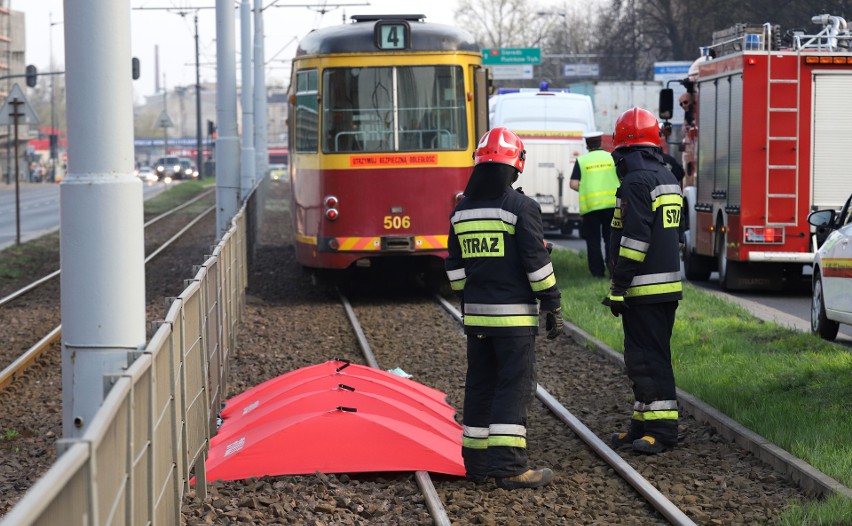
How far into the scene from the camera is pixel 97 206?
19.5 ft

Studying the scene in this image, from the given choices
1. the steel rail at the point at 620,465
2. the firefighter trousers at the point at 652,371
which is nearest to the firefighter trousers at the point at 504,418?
the steel rail at the point at 620,465

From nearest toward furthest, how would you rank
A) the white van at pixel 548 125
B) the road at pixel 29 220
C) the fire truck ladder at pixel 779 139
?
the fire truck ladder at pixel 779 139
the white van at pixel 548 125
the road at pixel 29 220

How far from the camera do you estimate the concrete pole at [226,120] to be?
20469 mm

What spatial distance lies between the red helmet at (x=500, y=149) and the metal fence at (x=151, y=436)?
5.66 feet

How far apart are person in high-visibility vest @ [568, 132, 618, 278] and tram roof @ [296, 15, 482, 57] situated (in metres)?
1.96

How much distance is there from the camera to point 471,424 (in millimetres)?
7727

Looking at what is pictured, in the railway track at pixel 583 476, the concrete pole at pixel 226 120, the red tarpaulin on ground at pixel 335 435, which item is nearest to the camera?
the railway track at pixel 583 476

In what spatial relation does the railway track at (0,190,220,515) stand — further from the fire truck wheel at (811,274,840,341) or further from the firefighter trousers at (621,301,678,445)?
the fire truck wheel at (811,274,840,341)

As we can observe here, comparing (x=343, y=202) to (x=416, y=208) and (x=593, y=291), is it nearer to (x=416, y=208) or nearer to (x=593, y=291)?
(x=416, y=208)

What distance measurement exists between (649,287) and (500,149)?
4.78ft

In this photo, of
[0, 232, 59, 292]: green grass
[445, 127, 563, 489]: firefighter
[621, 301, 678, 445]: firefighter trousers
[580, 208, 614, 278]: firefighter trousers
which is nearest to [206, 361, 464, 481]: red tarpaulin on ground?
[445, 127, 563, 489]: firefighter

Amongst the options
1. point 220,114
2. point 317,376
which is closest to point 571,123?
point 220,114

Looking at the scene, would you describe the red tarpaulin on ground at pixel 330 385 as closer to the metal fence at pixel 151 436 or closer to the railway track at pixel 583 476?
the metal fence at pixel 151 436

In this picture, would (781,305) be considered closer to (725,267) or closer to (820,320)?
(725,267)
